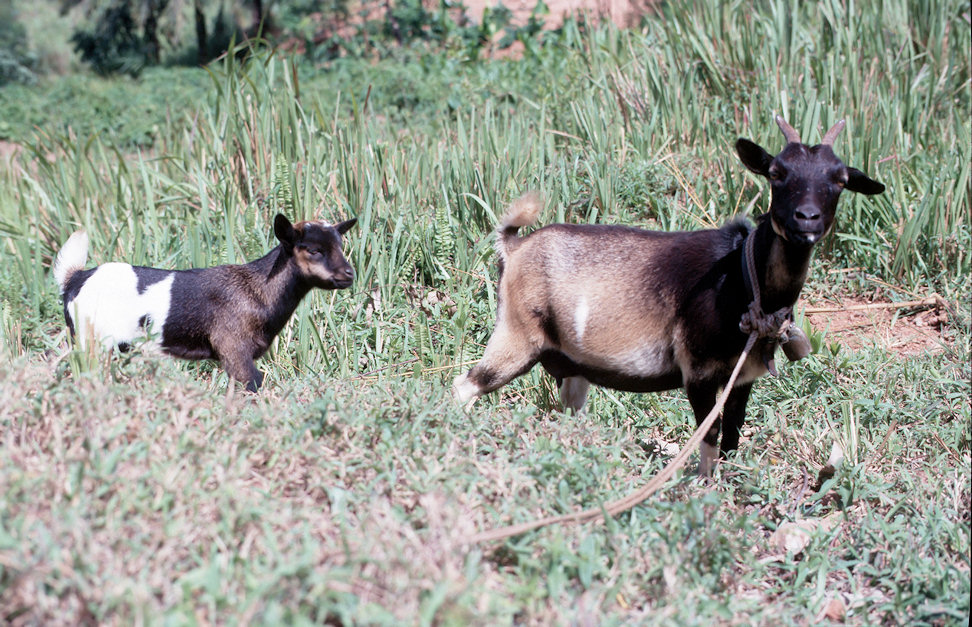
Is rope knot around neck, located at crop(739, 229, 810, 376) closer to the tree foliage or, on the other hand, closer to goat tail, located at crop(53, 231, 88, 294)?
goat tail, located at crop(53, 231, 88, 294)

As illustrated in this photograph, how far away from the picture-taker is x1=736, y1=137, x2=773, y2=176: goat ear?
137 inches

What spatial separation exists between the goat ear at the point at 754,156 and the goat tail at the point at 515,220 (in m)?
0.92

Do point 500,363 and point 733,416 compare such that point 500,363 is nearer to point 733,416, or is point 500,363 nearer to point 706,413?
point 706,413

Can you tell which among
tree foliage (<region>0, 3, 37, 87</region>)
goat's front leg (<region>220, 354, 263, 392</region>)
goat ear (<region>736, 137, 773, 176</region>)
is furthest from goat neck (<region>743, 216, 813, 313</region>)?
tree foliage (<region>0, 3, 37, 87</region>)

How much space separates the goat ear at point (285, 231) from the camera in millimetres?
4066

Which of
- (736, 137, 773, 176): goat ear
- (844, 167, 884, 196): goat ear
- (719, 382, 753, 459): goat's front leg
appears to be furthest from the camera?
(719, 382, 753, 459): goat's front leg

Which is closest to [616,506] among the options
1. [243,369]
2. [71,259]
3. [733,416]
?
[733,416]

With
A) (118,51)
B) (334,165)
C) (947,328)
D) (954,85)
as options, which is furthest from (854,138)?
(118,51)

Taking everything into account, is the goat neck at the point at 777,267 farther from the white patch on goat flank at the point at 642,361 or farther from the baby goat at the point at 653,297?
the white patch on goat flank at the point at 642,361

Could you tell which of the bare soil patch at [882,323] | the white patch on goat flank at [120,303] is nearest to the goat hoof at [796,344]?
the bare soil patch at [882,323]

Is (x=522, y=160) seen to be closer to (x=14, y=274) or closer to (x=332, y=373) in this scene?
(x=332, y=373)

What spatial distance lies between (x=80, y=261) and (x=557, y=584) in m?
2.92

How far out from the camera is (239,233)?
5258mm

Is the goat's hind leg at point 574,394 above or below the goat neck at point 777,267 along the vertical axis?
below
